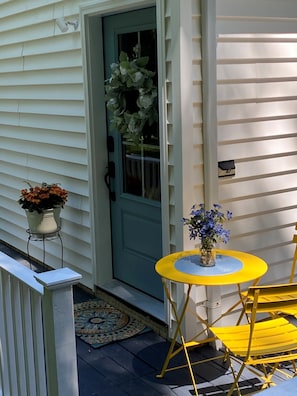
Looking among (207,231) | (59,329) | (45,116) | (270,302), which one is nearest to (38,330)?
(59,329)

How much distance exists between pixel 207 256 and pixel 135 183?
127 cm

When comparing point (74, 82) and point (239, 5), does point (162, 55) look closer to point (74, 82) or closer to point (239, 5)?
point (239, 5)

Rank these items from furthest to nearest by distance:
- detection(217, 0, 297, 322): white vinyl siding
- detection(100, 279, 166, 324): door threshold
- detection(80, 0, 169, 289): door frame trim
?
detection(80, 0, 169, 289): door frame trim < detection(100, 279, 166, 324): door threshold < detection(217, 0, 297, 322): white vinyl siding

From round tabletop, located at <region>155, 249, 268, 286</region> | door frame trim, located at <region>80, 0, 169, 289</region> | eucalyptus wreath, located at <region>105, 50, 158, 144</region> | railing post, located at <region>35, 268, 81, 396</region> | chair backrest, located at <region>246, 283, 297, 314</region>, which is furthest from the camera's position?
door frame trim, located at <region>80, 0, 169, 289</region>

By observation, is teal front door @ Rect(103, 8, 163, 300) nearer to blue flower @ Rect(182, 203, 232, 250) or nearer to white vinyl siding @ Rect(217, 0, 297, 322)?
white vinyl siding @ Rect(217, 0, 297, 322)

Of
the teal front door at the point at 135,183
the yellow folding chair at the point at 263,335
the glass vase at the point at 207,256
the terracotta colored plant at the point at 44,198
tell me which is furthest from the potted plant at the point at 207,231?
the terracotta colored plant at the point at 44,198

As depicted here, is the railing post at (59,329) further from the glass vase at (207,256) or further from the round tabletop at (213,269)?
the glass vase at (207,256)

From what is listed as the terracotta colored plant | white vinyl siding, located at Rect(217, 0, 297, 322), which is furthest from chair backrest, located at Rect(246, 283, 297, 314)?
the terracotta colored plant

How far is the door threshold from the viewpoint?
13.6ft

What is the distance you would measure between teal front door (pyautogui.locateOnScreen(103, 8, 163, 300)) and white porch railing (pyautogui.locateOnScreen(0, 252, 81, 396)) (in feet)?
5.41

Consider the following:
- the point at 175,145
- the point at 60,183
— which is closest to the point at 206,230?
the point at 175,145

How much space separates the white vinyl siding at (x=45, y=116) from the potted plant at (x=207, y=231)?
1.64 m

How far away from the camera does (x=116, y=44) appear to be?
4.36 metres

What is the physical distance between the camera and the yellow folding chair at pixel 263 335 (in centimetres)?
274
